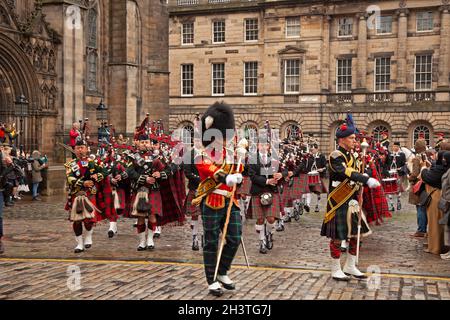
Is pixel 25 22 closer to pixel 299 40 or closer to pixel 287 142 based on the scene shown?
pixel 287 142

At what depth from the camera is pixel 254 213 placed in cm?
1065

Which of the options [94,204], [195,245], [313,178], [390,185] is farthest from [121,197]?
[390,185]

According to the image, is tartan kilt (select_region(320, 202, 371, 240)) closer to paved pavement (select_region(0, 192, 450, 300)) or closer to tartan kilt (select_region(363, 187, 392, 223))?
paved pavement (select_region(0, 192, 450, 300))

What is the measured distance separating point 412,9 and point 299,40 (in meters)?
8.30

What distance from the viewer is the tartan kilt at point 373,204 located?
1075 centimetres

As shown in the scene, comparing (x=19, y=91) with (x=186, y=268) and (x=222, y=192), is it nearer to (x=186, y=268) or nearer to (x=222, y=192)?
(x=186, y=268)

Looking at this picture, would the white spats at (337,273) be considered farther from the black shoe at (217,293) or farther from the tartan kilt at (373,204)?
the tartan kilt at (373,204)

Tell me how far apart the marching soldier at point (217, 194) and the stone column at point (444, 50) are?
36274 mm

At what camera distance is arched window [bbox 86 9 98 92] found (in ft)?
88.2

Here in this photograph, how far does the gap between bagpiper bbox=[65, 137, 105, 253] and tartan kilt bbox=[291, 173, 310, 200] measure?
5.77 m

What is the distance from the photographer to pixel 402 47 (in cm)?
4116

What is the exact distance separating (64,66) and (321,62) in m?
24.1

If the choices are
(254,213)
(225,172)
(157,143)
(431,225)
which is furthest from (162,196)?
(431,225)

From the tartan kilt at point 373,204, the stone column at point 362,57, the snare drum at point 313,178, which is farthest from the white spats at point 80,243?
the stone column at point 362,57
